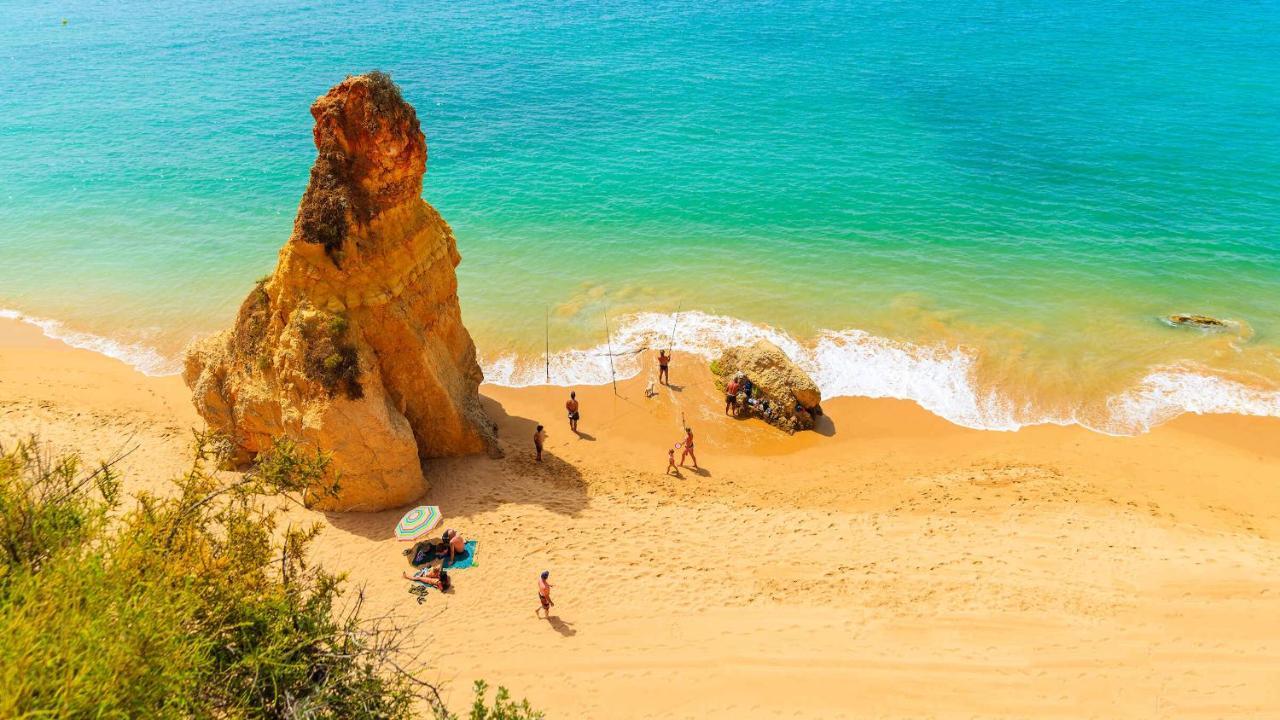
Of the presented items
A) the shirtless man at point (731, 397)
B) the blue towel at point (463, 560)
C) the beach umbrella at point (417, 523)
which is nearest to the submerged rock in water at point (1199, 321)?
the shirtless man at point (731, 397)


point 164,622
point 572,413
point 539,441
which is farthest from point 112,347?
point 164,622

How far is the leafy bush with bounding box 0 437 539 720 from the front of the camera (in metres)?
6.18

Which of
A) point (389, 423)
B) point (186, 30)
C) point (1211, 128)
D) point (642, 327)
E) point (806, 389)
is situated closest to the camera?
point (389, 423)

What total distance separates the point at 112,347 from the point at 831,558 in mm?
23105

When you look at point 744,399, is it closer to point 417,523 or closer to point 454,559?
point 454,559

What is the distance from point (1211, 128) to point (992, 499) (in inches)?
1400

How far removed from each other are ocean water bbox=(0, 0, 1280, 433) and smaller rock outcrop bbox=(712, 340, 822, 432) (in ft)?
7.39

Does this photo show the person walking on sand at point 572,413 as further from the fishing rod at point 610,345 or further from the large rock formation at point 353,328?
the large rock formation at point 353,328

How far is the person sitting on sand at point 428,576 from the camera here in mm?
12577

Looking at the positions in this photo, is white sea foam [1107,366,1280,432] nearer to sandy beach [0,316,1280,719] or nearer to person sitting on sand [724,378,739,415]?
sandy beach [0,316,1280,719]

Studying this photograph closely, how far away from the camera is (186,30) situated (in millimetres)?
61844

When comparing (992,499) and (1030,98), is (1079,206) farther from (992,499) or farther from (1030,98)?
(992,499)

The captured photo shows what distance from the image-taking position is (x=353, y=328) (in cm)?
1402

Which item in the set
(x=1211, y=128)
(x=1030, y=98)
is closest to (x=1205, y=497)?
(x=1211, y=128)
